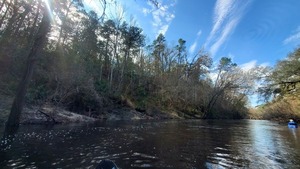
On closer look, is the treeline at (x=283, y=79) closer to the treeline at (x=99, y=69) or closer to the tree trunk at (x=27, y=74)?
the treeline at (x=99, y=69)

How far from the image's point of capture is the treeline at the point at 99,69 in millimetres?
20016

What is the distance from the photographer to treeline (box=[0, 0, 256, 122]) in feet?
65.7

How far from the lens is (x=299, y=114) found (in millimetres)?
32562

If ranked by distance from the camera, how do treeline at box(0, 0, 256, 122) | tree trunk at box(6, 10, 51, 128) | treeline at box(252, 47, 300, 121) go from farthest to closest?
treeline at box(252, 47, 300, 121)
treeline at box(0, 0, 256, 122)
tree trunk at box(6, 10, 51, 128)

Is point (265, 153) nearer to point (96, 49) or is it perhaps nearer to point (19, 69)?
point (19, 69)

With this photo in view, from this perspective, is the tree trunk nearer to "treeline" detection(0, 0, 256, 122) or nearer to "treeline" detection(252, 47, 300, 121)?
"treeline" detection(0, 0, 256, 122)

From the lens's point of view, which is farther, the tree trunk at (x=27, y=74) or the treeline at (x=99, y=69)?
the treeline at (x=99, y=69)

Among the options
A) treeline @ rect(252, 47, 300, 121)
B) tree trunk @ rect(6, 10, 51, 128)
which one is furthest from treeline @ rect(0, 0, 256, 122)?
treeline @ rect(252, 47, 300, 121)

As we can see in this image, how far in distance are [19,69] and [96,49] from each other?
63.6 ft

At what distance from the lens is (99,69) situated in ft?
130

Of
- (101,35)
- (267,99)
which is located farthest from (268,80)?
(101,35)

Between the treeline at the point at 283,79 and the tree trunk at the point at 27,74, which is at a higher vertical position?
the treeline at the point at 283,79

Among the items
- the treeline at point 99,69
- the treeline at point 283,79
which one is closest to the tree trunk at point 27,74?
the treeline at point 99,69

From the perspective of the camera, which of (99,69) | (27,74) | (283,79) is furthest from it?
(99,69)
